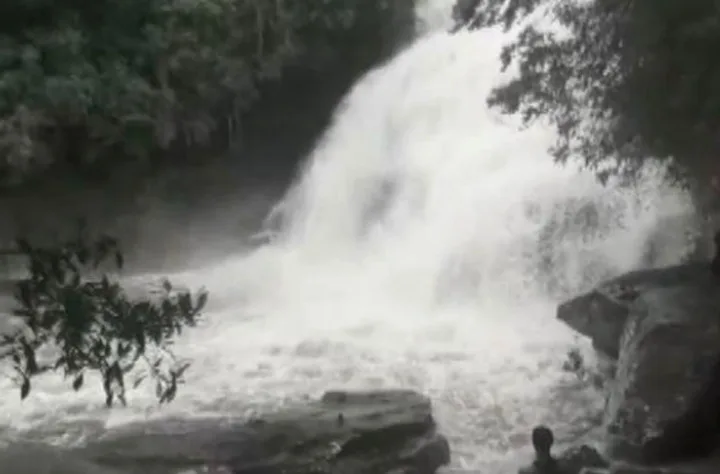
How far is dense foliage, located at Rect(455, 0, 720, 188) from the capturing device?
435cm

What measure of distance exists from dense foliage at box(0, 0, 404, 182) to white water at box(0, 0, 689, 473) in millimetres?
1416

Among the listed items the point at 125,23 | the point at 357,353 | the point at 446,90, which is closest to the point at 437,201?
the point at 446,90

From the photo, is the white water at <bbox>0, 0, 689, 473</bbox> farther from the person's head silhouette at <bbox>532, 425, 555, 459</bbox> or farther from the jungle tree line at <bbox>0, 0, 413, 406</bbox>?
the jungle tree line at <bbox>0, 0, 413, 406</bbox>

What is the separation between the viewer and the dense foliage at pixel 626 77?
14.3 ft

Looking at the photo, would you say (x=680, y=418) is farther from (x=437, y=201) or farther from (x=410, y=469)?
(x=437, y=201)

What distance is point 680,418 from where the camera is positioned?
16.1 feet

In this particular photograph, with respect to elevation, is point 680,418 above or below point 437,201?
below

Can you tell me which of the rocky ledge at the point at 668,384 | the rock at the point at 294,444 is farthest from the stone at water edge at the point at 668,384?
the rock at the point at 294,444

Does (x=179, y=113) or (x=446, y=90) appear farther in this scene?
(x=179, y=113)

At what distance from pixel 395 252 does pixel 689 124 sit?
5748 millimetres

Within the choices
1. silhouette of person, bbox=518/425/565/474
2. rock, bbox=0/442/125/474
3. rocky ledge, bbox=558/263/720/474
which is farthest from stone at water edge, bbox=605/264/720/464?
rock, bbox=0/442/125/474

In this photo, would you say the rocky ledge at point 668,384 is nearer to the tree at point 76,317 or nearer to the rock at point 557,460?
the rock at point 557,460

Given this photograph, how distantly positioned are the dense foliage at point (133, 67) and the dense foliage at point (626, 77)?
6.71 metres

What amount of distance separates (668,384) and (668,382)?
13 millimetres
